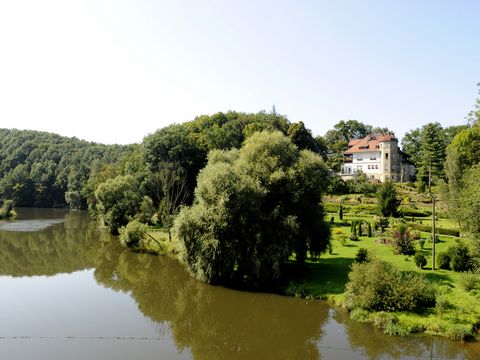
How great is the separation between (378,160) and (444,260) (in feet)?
181

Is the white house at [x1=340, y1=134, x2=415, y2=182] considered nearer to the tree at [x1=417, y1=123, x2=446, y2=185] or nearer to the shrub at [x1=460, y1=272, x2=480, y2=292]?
the tree at [x1=417, y1=123, x2=446, y2=185]

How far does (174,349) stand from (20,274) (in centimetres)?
2093

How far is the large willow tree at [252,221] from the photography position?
87.0 ft

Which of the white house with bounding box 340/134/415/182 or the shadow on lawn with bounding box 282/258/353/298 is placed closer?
the shadow on lawn with bounding box 282/258/353/298

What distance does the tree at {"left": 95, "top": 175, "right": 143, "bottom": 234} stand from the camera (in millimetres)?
50188

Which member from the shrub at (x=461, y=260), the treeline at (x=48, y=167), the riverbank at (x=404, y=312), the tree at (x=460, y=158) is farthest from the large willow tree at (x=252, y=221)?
the treeline at (x=48, y=167)

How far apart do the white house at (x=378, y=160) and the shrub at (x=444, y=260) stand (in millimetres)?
49513

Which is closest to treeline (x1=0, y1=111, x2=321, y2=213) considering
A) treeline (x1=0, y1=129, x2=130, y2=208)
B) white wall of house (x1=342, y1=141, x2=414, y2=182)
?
treeline (x1=0, y1=129, x2=130, y2=208)

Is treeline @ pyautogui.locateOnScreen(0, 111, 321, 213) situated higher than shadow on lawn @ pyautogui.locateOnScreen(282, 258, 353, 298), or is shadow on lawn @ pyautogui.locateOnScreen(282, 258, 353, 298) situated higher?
treeline @ pyautogui.locateOnScreen(0, 111, 321, 213)

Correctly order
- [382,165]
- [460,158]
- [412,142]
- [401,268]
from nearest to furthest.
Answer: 1. [401,268]
2. [460,158]
3. [382,165]
4. [412,142]

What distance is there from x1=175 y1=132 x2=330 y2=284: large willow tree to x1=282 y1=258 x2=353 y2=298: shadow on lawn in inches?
45.5

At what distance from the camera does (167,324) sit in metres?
21.3

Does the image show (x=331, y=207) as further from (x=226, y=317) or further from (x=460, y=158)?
(x=226, y=317)

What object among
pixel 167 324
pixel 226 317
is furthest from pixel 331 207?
pixel 167 324
